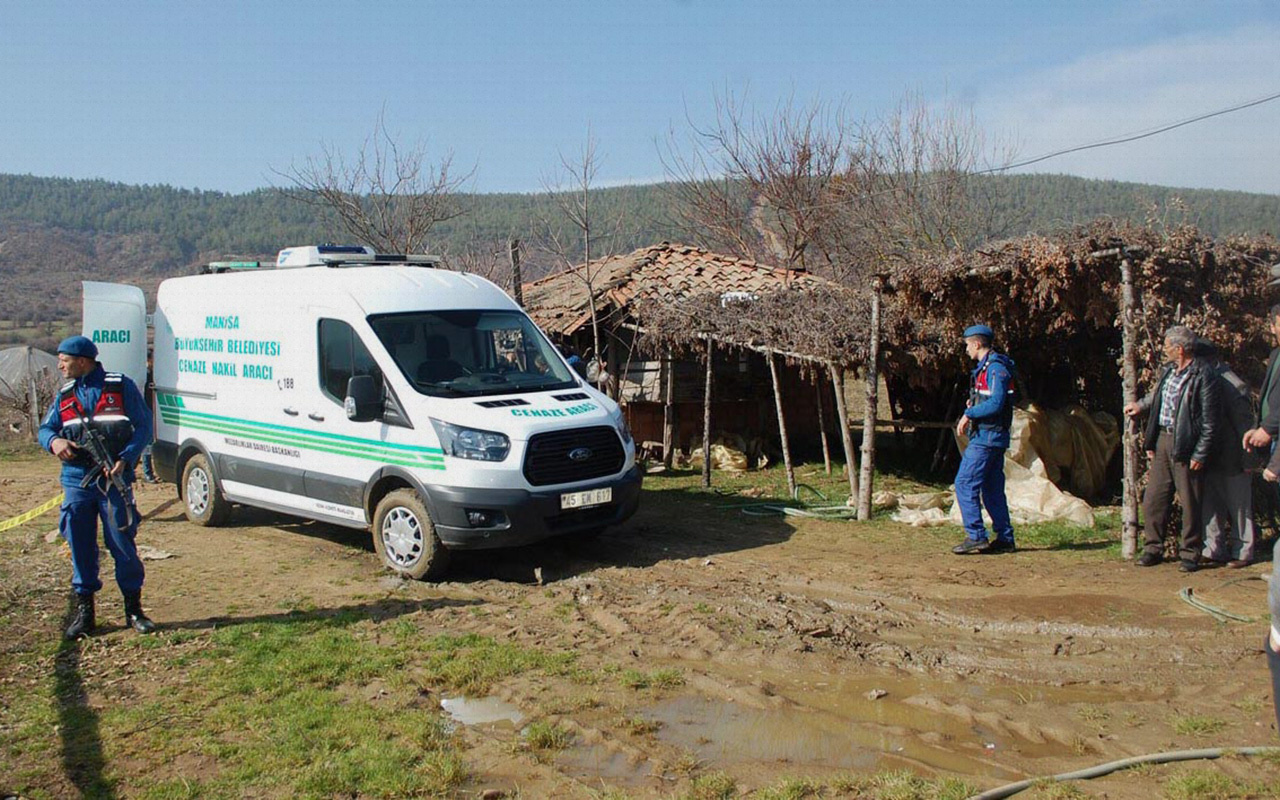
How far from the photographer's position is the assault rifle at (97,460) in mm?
6570

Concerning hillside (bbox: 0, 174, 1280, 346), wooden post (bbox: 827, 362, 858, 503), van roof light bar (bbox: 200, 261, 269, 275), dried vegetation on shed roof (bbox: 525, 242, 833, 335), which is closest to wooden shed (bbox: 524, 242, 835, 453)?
dried vegetation on shed roof (bbox: 525, 242, 833, 335)

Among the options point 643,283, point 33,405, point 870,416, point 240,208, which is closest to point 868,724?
point 870,416

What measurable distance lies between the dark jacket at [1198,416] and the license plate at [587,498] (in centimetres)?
448

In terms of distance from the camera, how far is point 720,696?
561 cm

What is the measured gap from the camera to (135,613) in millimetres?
6859

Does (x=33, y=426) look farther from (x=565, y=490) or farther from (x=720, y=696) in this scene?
(x=720, y=696)

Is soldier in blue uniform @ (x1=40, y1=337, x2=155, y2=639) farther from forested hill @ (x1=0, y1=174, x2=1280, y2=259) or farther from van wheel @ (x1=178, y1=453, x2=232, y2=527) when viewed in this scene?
forested hill @ (x1=0, y1=174, x2=1280, y2=259)

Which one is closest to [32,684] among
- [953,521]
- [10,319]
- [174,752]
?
[174,752]

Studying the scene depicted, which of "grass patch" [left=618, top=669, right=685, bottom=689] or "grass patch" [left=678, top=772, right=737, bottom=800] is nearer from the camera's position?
"grass patch" [left=678, top=772, right=737, bottom=800]

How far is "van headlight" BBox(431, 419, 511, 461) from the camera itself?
8.05m

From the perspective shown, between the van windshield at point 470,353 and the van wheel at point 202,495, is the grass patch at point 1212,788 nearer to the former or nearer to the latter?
the van windshield at point 470,353

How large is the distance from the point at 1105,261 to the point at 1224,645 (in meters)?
3.74

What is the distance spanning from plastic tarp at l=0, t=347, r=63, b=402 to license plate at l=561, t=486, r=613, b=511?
17693 millimetres

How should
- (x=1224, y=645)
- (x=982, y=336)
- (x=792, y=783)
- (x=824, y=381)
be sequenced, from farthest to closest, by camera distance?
(x=824, y=381) < (x=982, y=336) < (x=1224, y=645) < (x=792, y=783)
